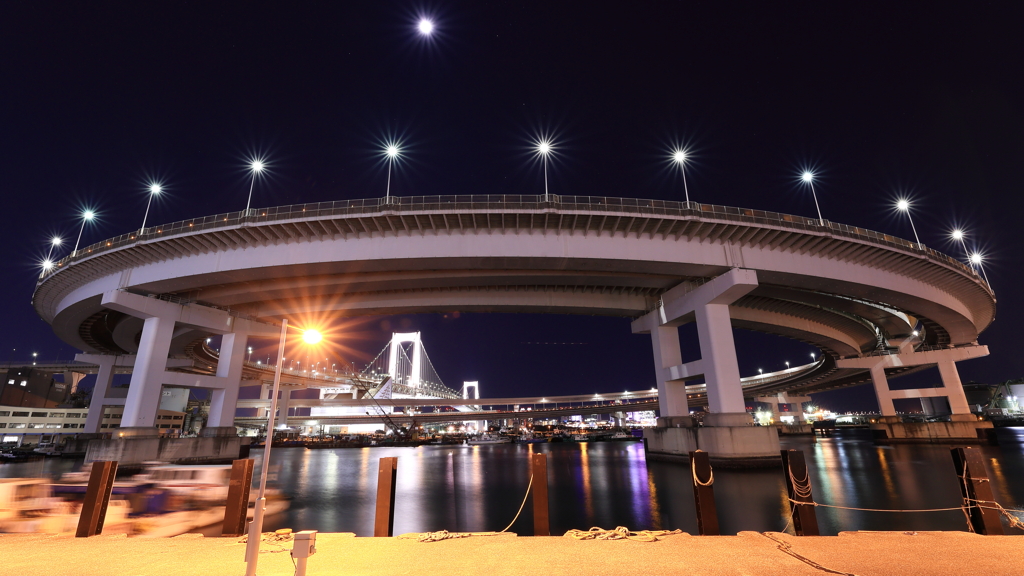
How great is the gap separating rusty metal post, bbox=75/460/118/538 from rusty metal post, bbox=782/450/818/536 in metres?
15.2

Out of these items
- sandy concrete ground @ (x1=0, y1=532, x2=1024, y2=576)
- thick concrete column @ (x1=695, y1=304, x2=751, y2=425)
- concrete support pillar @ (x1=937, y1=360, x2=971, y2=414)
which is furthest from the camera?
concrete support pillar @ (x1=937, y1=360, x2=971, y2=414)

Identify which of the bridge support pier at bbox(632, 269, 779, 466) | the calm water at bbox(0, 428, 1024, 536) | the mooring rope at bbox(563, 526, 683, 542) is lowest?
the calm water at bbox(0, 428, 1024, 536)

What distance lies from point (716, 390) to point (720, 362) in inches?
75.7

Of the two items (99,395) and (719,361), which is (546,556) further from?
(99,395)

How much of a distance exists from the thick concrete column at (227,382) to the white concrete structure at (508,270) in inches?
7.2

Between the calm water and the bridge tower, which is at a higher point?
the bridge tower

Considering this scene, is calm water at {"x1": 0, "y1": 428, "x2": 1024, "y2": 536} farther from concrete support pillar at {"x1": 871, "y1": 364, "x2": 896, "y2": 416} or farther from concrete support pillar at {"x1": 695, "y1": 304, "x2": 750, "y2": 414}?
concrete support pillar at {"x1": 871, "y1": 364, "x2": 896, "y2": 416}

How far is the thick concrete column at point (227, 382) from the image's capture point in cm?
4253

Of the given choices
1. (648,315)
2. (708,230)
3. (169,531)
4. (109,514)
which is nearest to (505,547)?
(169,531)

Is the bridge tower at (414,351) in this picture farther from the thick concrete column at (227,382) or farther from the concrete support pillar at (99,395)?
the thick concrete column at (227,382)

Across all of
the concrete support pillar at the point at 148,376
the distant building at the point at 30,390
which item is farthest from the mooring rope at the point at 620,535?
the distant building at the point at 30,390

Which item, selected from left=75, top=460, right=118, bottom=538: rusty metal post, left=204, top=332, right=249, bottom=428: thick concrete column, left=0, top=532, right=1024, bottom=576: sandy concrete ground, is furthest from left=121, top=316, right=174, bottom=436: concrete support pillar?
left=0, top=532, right=1024, bottom=576: sandy concrete ground

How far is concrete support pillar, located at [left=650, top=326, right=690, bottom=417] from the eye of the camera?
38.2m

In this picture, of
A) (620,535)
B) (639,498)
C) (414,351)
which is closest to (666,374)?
(639,498)
